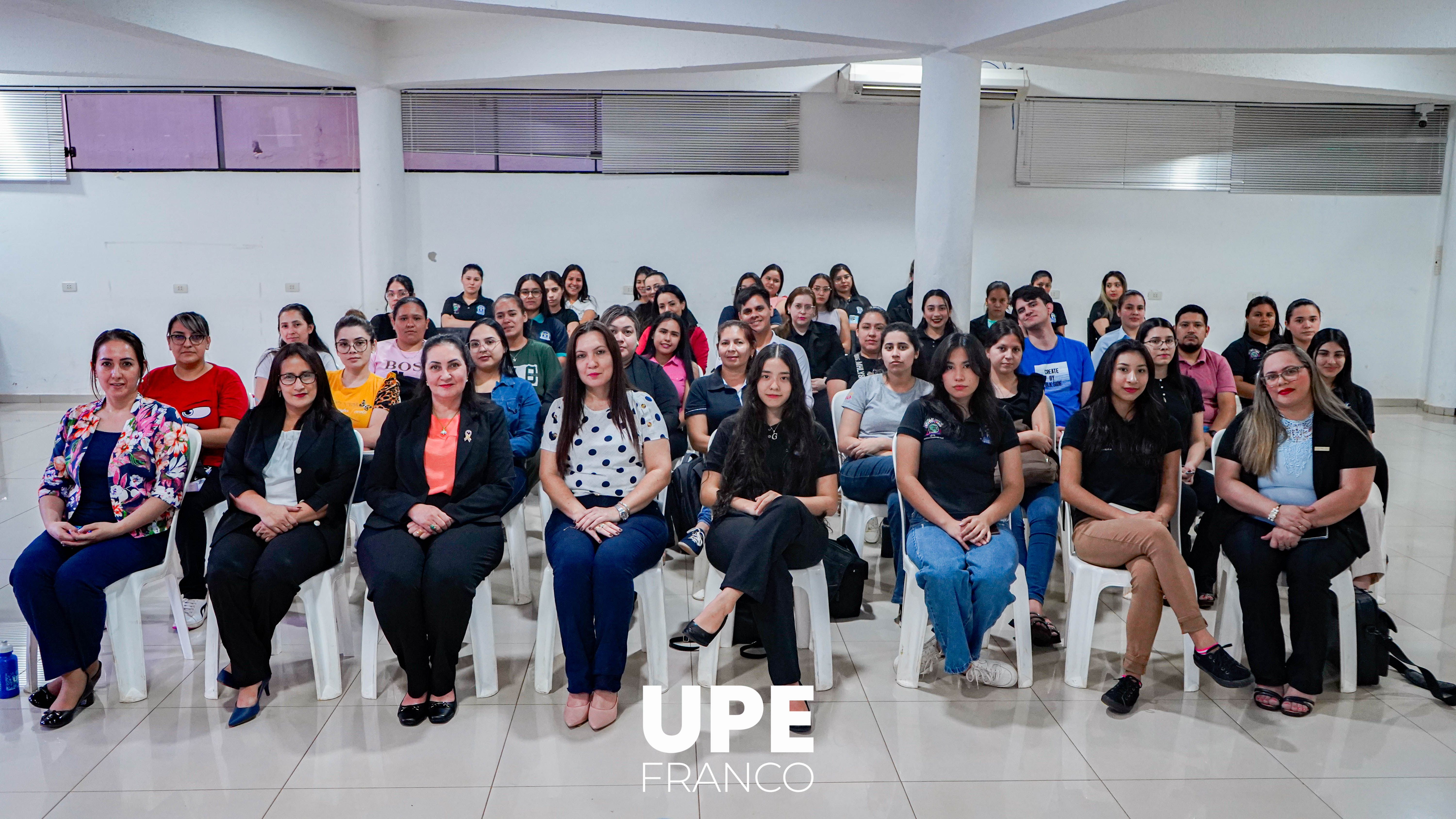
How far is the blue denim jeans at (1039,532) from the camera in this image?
3.59 m

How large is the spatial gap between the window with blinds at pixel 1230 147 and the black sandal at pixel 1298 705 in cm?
608

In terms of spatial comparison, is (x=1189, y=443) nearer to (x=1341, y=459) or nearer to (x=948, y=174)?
(x=1341, y=459)

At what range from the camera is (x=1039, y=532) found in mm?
3639

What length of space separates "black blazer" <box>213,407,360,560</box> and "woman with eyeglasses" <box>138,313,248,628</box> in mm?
387

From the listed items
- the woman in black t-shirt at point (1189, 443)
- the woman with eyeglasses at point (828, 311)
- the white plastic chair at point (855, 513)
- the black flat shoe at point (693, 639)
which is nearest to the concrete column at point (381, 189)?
the woman with eyeglasses at point (828, 311)

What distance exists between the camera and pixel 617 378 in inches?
134

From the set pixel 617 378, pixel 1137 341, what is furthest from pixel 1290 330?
pixel 617 378

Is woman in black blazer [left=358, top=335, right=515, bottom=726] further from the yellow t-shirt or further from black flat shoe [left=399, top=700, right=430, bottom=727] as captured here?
the yellow t-shirt

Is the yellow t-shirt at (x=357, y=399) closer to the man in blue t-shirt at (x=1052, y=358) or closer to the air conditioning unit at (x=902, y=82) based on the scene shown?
the man in blue t-shirt at (x=1052, y=358)

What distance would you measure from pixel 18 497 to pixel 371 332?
292cm

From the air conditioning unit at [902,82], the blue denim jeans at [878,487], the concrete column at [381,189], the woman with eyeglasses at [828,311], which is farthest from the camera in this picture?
the concrete column at [381,189]

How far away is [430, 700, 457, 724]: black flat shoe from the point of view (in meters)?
2.97

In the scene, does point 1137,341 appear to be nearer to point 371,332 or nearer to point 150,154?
point 371,332

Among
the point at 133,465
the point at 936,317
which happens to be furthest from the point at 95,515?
the point at 936,317
